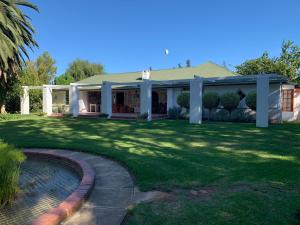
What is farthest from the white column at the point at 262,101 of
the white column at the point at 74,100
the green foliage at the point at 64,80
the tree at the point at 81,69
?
the tree at the point at 81,69

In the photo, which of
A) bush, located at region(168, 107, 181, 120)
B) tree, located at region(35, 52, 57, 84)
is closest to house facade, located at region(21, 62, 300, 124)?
bush, located at region(168, 107, 181, 120)

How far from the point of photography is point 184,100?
2198cm

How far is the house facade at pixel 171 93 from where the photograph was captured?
18.6 meters

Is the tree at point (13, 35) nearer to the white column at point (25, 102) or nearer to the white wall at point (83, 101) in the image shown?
the white column at point (25, 102)

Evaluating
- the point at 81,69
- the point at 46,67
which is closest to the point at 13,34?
the point at 46,67

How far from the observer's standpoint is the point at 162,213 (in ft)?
13.4

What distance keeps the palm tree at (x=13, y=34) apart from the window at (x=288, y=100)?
1689cm

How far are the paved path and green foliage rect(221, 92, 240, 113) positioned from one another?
14.4 meters

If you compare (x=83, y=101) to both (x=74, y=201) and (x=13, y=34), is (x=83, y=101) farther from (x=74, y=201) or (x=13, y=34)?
(x=74, y=201)

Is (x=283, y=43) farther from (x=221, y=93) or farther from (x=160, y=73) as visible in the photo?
(x=221, y=93)

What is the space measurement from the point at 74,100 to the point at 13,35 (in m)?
12.0

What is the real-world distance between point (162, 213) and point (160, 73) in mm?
26542

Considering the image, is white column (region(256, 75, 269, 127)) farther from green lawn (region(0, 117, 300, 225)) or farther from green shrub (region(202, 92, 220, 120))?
green lawn (region(0, 117, 300, 225))

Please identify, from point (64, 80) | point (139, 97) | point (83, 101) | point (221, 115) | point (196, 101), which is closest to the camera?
point (196, 101)
